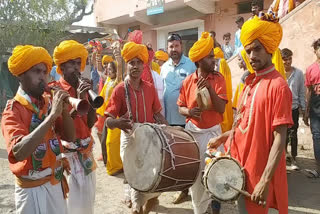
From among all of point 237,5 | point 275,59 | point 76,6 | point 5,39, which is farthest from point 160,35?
point 275,59

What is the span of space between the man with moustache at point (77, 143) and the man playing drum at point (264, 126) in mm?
1492

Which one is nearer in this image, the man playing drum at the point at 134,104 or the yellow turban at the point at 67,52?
the yellow turban at the point at 67,52

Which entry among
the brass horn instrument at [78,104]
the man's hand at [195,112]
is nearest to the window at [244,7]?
the man's hand at [195,112]

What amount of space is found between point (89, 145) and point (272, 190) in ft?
5.87

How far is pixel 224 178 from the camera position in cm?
256

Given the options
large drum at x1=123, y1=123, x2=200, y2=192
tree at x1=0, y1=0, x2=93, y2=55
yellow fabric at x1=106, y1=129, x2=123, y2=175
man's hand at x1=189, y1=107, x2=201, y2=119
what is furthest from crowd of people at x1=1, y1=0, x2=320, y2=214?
tree at x1=0, y1=0, x2=93, y2=55

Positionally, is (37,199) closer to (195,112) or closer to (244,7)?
(195,112)

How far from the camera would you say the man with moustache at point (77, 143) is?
312 centimetres

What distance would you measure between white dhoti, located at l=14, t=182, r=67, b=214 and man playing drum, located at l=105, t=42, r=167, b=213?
1187 mm

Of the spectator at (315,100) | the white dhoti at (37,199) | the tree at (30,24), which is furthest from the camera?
the tree at (30,24)

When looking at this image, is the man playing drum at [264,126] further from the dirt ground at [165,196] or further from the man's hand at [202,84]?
the dirt ground at [165,196]

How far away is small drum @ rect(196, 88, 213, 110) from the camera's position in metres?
3.61

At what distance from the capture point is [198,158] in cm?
338

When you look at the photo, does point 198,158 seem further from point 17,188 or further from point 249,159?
point 17,188
